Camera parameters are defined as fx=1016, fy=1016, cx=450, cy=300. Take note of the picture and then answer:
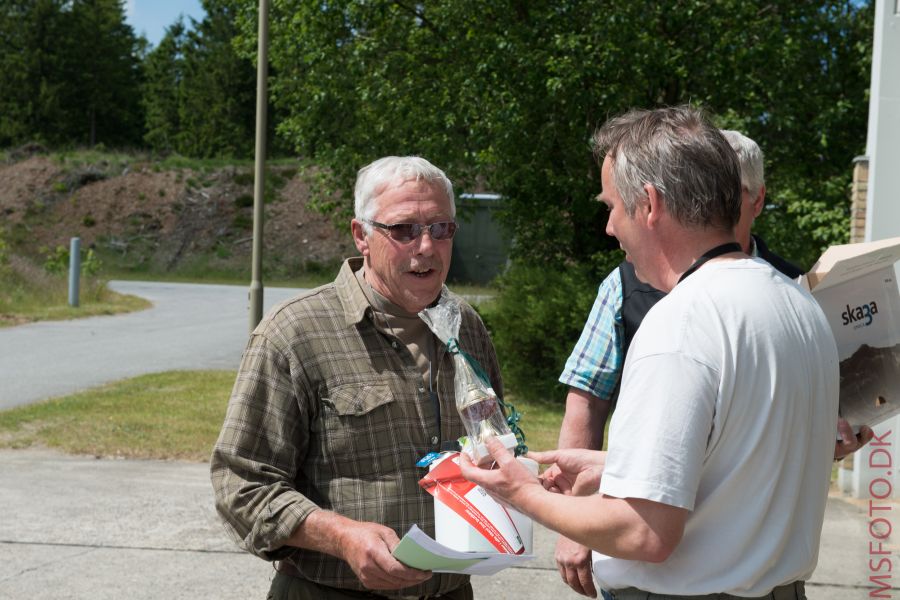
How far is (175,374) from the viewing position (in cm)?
1365

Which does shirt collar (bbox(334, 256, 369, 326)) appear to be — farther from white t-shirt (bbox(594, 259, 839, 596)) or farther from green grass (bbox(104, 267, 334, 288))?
green grass (bbox(104, 267, 334, 288))

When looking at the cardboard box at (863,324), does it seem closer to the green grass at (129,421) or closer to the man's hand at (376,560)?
the man's hand at (376,560)

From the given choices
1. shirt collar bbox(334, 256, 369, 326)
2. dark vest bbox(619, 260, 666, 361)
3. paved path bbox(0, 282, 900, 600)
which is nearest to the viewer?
shirt collar bbox(334, 256, 369, 326)

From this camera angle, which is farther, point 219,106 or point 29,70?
point 29,70

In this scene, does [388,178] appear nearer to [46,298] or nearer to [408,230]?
[408,230]

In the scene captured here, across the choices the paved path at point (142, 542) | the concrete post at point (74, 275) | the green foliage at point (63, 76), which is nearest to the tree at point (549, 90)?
the paved path at point (142, 542)

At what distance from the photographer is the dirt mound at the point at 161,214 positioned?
4566cm

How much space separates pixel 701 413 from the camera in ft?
5.94

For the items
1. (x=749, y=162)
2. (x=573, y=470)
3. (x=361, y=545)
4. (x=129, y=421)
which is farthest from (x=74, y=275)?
(x=573, y=470)

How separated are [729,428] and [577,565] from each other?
4.18 feet

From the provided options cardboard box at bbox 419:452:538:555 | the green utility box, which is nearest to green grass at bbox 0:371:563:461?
cardboard box at bbox 419:452:538:555

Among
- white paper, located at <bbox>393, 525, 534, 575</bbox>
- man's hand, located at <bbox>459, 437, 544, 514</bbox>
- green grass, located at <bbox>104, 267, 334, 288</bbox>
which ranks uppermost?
man's hand, located at <bbox>459, 437, 544, 514</bbox>

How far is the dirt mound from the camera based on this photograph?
150 feet

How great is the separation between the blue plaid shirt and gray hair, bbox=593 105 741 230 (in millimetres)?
1234
